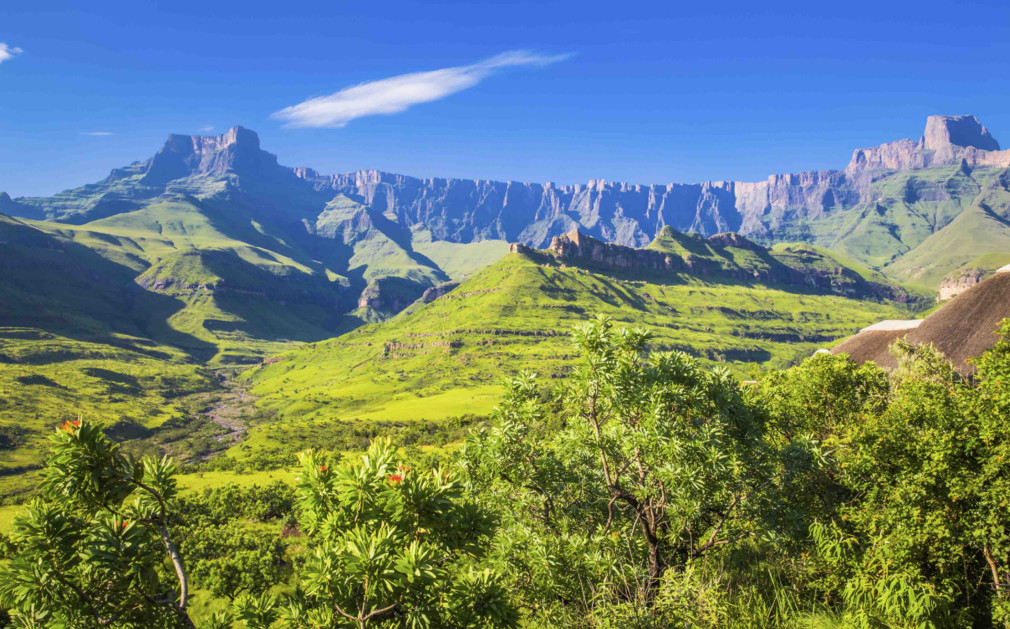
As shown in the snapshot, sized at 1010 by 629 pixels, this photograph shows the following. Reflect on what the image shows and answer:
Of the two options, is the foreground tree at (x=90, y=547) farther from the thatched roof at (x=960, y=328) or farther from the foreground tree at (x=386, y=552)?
the thatched roof at (x=960, y=328)

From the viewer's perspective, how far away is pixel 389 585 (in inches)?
252

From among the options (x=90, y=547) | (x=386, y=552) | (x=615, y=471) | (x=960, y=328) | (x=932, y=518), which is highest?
(x=960, y=328)

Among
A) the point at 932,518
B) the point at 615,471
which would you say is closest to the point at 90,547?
the point at 615,471

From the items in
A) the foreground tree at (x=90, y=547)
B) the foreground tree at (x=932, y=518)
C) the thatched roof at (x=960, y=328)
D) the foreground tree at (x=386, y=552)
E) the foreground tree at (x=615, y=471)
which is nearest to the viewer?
the foreground tree at (x=90, y=547)

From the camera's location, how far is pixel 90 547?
645cm

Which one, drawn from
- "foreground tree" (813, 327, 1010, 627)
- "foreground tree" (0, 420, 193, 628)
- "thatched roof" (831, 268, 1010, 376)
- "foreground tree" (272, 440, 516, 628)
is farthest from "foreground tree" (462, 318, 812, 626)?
"thatched roof" (831, 268, 1010, 376)

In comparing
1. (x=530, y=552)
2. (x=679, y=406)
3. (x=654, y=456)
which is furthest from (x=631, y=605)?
(x=679, y=406)

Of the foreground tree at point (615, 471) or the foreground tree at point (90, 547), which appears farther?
the foreground tree at point (615, 471)

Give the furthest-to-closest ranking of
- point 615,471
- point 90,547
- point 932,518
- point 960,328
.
→ 1. point 960,328
2. point 615,471
3. point 932,518
4. point 90,547

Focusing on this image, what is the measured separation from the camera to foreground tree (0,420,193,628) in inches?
244

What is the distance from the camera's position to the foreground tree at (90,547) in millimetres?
6203

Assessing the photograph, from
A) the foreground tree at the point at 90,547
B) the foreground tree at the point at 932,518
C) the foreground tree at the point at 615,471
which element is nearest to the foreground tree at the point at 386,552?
the foreground tree at the point at 90,547

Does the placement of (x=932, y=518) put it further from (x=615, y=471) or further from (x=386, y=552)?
(x=386, y=552)

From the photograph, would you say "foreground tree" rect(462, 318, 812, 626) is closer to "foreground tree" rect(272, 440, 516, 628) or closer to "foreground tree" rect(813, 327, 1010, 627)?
"foreground tree" rect(813, 327, 1010, 627)
